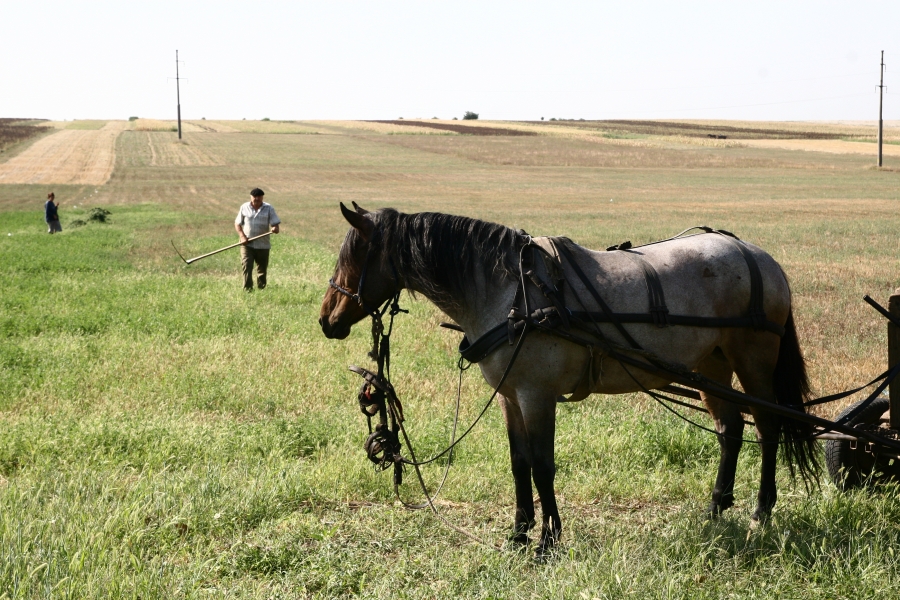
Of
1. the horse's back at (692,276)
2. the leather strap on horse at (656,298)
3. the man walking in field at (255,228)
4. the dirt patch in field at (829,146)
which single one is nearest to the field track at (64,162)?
the man walking in field at (255,228)

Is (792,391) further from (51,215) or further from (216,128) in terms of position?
(216,128)

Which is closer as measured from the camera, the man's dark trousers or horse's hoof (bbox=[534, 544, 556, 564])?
horse's hoof (bbox=[534, 544, 556, 564])

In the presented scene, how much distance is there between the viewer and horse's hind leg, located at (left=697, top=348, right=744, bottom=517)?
562 cm

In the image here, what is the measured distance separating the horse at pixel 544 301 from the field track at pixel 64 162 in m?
49.4

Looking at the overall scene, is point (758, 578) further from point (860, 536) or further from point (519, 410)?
point (519, 410)

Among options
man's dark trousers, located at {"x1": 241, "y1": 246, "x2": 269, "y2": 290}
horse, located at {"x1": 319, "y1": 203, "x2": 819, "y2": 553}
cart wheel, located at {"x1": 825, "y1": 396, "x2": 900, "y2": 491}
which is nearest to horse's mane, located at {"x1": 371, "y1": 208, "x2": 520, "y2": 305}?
horse, located at {"x1": 319, "y1": 203, "x2": 819, "y2": 553}

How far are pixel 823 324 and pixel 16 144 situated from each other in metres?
83.5

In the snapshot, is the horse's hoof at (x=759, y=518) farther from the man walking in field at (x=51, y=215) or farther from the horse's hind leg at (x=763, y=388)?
the man walking in field at (x=51, y=215)

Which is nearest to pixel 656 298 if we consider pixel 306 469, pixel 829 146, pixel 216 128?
pixel 306 469

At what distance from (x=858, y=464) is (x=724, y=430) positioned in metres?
0.92

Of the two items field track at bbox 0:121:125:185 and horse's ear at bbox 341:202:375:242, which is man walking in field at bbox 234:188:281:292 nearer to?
horse's ear at bbox 341:202:375:242

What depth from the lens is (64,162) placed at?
62.3 meters

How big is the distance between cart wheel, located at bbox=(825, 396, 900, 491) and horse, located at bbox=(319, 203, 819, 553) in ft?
1.18

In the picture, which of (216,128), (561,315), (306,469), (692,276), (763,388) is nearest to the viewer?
(561,315)
